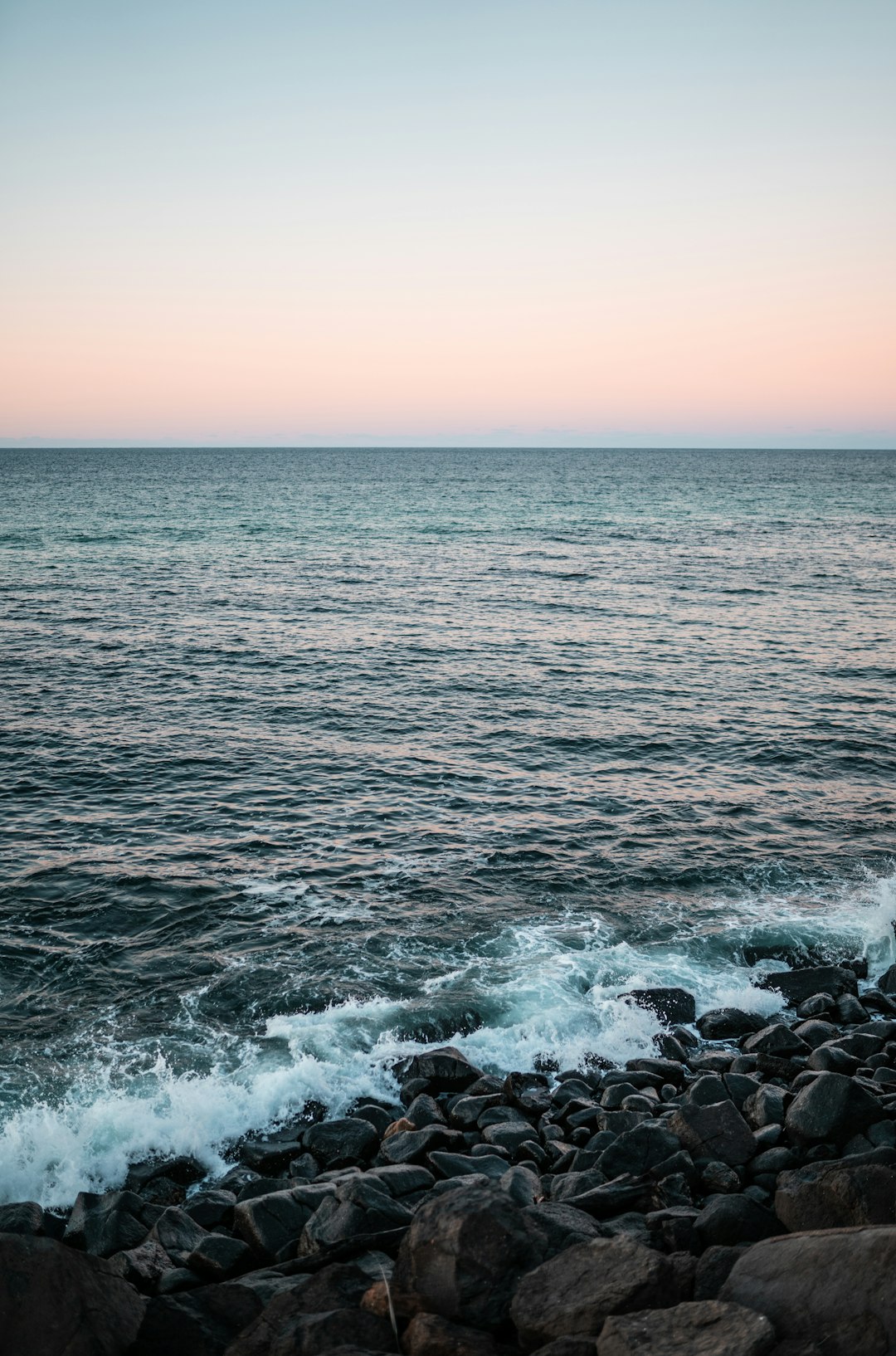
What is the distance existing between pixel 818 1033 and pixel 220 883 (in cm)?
1149

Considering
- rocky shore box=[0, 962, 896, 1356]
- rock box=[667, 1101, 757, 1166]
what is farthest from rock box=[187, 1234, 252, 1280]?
rock box=[667, 1101, 757, 1166]

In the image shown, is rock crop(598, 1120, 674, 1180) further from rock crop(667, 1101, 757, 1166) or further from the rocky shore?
rock crop(667, 1101, 757, 1166)

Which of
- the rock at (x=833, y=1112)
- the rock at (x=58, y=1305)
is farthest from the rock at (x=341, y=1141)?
the rock at (x=833, y=1112)

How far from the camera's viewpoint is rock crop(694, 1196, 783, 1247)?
348 inches

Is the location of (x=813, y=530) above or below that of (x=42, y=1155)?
above

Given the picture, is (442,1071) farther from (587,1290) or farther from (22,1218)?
(587,1290)

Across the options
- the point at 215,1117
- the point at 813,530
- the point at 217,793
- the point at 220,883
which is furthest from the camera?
the point at 813,530

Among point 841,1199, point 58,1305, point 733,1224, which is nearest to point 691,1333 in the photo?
point 733,1224

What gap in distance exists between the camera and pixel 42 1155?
12094 mm

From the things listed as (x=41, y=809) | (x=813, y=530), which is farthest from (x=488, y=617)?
(x=813, y=530)

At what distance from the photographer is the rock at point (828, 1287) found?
677cm

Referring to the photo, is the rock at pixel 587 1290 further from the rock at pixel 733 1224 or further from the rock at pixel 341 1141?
the rock at pixel 341 1141

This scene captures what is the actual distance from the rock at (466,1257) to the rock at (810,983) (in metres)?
9.49

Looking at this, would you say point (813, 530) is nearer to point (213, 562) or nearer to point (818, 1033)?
point (213, 562)
